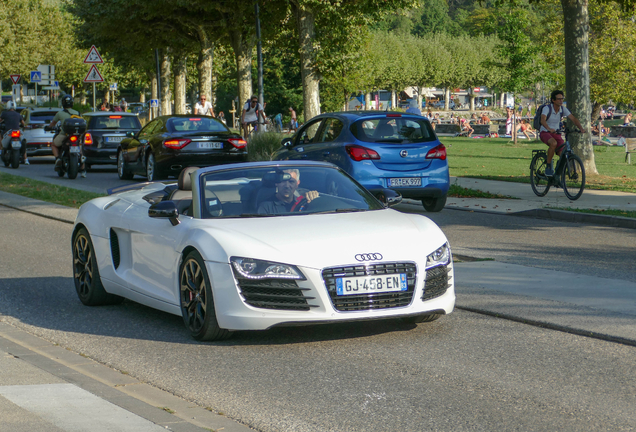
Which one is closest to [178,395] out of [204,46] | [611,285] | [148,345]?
[148,345]

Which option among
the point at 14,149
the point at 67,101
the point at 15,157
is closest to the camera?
the point at 67,101

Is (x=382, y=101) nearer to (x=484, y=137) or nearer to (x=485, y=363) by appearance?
(x=484, y=137)

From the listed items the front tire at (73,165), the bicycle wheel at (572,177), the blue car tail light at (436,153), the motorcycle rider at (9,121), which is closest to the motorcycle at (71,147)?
the front tire at (73,165)

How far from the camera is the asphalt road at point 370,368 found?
15.6 feet

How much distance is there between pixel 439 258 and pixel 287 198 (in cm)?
134

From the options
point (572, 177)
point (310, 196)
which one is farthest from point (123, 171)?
point (310, 196)

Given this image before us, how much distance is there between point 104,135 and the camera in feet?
83.8

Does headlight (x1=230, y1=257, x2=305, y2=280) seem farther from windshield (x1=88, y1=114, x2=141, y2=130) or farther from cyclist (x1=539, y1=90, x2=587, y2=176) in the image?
windshield (x1=88, y1=114, x2=141, y2=130)

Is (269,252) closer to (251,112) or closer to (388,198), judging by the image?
(388,198)

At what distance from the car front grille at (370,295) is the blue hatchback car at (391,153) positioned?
7.70 m

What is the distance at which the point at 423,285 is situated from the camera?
6320 millimetres

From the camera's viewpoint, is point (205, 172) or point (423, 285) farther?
point (205, 172)

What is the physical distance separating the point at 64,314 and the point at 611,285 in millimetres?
4750

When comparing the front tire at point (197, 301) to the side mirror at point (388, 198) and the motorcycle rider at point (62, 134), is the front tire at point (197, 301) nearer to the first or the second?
the side mirror at point (388, 198)
